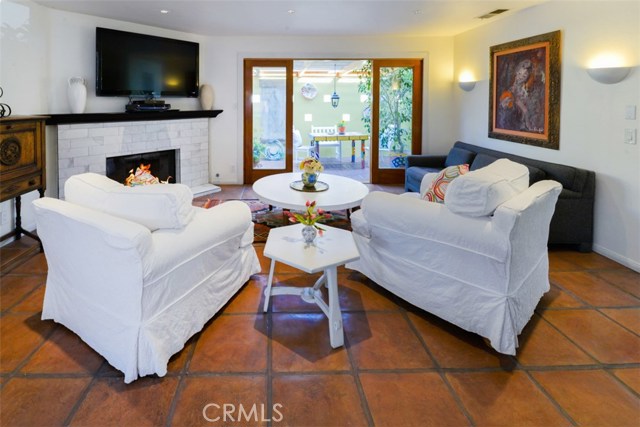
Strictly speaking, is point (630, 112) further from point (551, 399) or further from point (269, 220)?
point (269, 220)

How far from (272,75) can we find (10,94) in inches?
149

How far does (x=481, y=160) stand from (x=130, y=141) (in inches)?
173

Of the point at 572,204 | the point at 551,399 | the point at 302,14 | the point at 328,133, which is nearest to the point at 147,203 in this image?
the point at 551,399

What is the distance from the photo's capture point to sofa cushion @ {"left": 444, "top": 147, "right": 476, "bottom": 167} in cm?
561

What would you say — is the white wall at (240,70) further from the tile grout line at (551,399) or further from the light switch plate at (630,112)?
the tile grout line at (551,399)

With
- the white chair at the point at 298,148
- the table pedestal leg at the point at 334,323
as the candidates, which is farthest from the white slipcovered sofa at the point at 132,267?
the white chair at the point at 298,148

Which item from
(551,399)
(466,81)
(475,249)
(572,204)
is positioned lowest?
(551,399)

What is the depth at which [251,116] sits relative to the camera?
7117 millimetres

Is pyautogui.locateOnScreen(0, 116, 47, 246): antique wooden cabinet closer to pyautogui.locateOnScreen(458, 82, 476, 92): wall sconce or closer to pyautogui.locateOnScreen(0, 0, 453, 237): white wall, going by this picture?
pyautogui.locateOnScreen(0, 0, 453, 237): white wall

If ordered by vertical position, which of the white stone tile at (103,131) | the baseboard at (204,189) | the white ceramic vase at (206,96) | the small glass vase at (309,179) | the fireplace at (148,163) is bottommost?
the baseboard at (204,189)

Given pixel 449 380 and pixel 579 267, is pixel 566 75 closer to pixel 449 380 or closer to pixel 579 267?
pixel 579 267

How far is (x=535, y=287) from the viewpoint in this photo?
270 centimetres

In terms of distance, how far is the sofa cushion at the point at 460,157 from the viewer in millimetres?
5609

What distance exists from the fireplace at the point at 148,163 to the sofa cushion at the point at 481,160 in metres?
4.13
